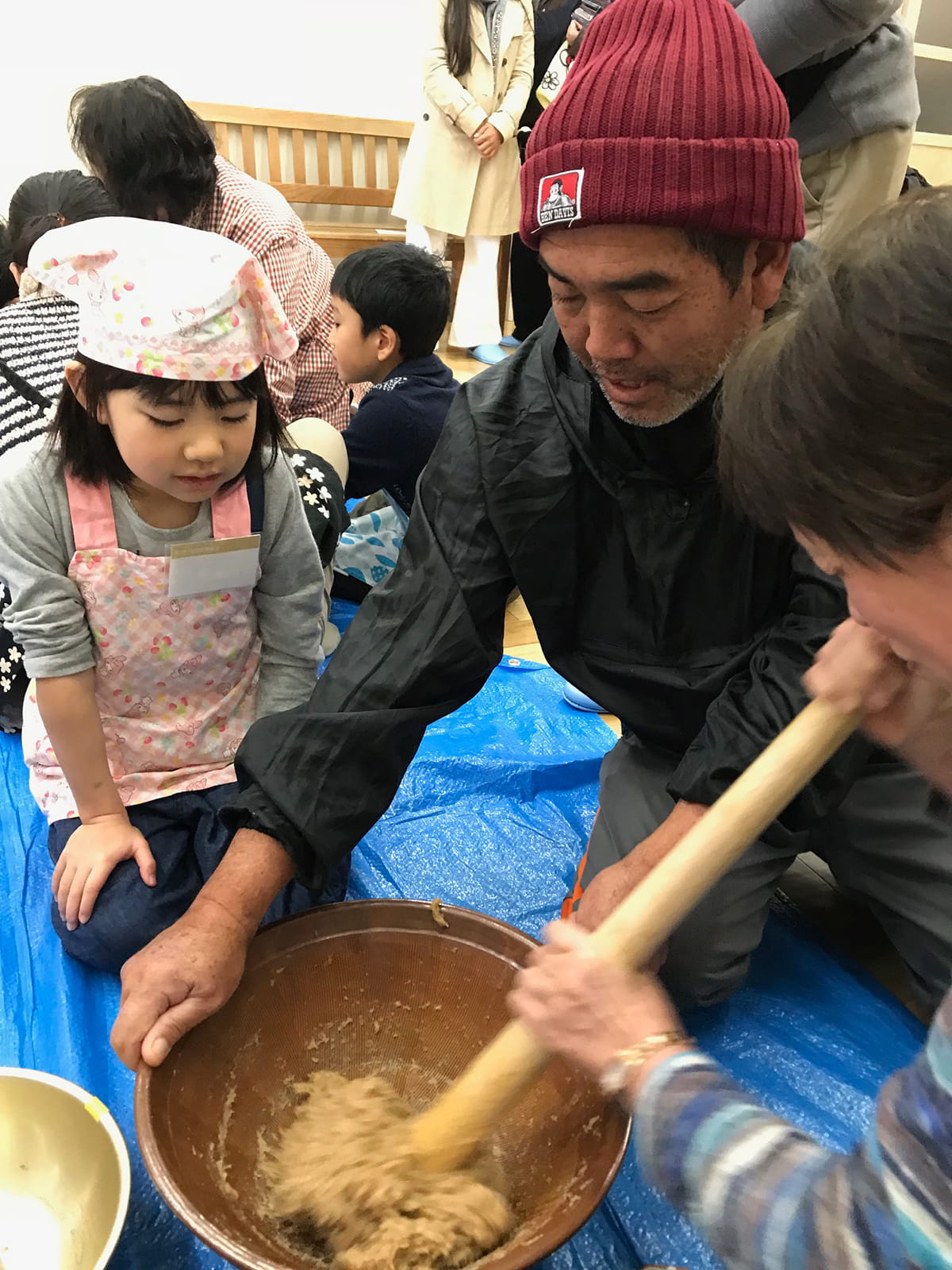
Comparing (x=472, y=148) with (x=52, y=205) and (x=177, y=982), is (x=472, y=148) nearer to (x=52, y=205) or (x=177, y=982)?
(x=52, y=205)

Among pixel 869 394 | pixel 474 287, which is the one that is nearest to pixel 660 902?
pixel 869 394

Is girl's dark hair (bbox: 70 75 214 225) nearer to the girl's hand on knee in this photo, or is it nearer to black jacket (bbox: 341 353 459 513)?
black jacket (bbox: 341 353 459 513)

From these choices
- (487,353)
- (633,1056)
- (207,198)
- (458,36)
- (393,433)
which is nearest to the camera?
(633,1056)

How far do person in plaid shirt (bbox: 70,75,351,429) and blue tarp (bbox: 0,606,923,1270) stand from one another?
0.71 metres

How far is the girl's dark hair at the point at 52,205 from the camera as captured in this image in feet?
5.32

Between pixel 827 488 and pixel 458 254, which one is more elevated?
pixel 827 488

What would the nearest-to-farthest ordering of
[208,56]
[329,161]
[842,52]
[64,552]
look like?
[64,552] < [842,52] < [208,56] < [329,161]

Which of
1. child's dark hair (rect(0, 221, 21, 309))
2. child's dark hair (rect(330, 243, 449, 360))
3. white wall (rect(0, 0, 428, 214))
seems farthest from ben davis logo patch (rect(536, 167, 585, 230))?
white wall (rect(0, 0, 428, 214))

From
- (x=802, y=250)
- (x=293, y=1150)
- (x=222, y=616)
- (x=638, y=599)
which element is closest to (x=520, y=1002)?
(x=293, y=1150)

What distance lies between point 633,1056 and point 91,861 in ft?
2.46

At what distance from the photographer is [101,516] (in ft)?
3.49

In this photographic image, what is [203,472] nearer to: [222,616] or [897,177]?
[222,616]

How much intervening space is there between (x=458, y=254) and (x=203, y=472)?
11.0 feet

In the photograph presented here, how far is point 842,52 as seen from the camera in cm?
149
